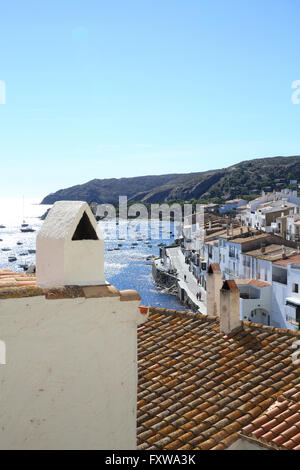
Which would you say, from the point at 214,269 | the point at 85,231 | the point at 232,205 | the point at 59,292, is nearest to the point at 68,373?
the point at 59,292

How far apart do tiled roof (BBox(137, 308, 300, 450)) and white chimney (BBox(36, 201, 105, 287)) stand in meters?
2.62

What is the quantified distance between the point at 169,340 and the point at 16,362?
Answer: 15.2 ft

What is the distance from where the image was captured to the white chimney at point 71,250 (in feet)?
11.3

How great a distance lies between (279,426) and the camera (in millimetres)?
5250

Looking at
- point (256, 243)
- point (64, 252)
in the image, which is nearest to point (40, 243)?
point (64, 252)

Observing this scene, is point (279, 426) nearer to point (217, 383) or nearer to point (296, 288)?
point (217, 383)

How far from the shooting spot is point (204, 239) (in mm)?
55594

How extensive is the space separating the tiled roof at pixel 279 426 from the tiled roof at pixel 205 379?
5.9 inches

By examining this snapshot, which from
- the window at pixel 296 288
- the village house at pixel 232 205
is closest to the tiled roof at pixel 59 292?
the window at pixel 296 288

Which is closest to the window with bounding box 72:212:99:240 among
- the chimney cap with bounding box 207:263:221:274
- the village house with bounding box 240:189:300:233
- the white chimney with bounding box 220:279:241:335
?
the white chimney with bounding box 220:279:241:335

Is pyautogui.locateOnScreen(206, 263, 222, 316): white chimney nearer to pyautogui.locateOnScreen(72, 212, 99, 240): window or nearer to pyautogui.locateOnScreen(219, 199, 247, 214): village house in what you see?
pyautogui.locateOnScreen(72, 212, 99, 240): window

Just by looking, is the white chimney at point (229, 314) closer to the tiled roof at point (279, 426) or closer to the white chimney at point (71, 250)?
the tiled roof at point (279, 426)

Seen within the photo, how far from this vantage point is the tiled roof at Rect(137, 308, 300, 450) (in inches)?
217

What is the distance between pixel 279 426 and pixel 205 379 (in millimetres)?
1388
